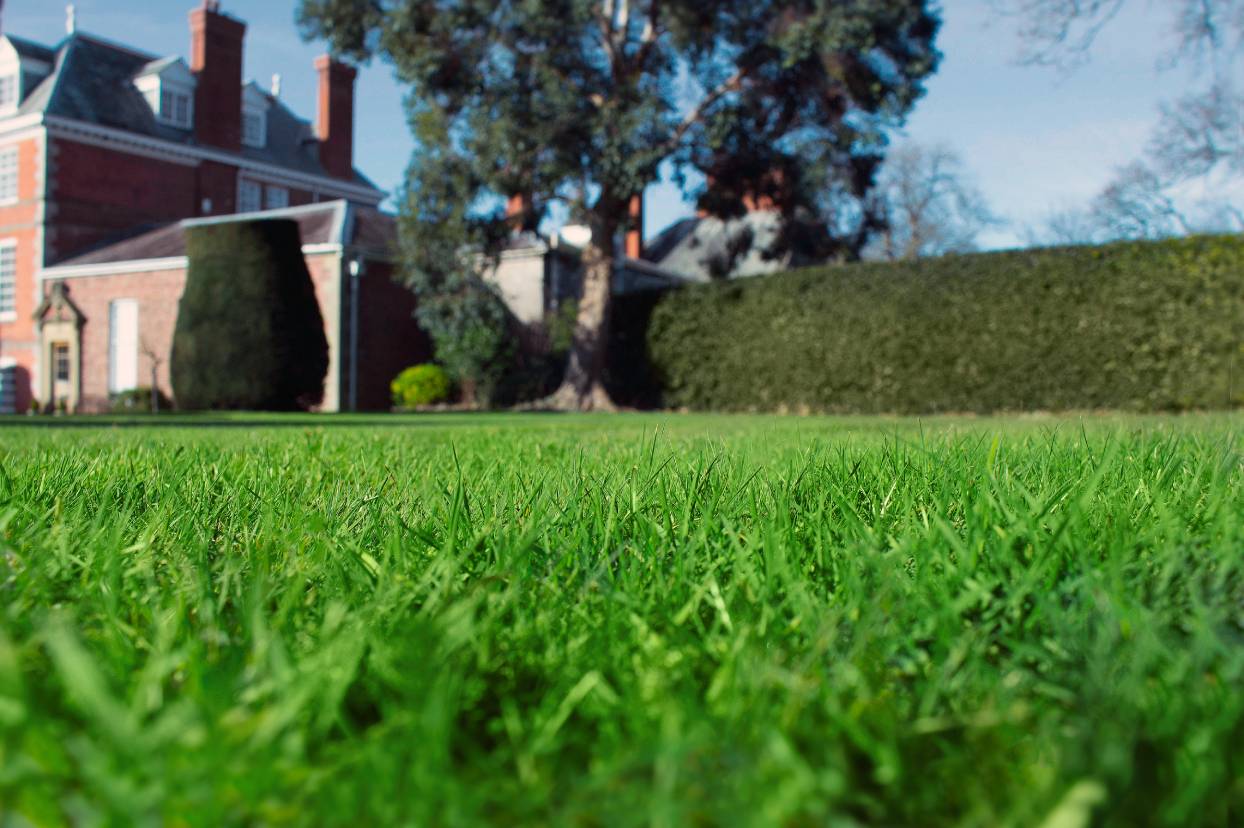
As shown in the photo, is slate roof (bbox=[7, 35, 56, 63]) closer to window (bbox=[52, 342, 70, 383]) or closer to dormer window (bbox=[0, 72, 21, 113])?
dormer window (bbox=[0, 72, 21, 113])

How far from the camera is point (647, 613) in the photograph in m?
1.20

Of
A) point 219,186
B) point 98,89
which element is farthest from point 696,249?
point 98,89

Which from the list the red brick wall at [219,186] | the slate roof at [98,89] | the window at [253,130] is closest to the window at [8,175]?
the slate roof at [98,89]

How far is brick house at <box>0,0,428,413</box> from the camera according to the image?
72.3 ft

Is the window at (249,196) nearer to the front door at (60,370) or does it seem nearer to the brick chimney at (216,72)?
the brick chimney at (216,72)

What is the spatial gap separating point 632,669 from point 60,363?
28.6 metres

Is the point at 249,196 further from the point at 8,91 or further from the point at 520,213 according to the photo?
the point at 520,213

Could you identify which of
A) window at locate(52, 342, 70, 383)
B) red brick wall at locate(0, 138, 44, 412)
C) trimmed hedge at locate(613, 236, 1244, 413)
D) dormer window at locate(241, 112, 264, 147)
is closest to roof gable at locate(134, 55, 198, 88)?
dormer window at locate(241, 112, 264, 147)

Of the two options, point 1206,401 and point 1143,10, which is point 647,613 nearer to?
point 1206,401

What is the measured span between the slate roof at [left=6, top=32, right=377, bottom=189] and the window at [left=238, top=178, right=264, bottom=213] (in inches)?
35.1

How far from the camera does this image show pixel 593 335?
63.3ft

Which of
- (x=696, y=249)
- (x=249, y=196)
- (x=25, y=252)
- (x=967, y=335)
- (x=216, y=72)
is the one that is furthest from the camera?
(x=696, y=249)

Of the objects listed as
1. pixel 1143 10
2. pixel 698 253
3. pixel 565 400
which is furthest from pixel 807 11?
pixel 698 253

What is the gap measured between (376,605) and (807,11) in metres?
18.5
